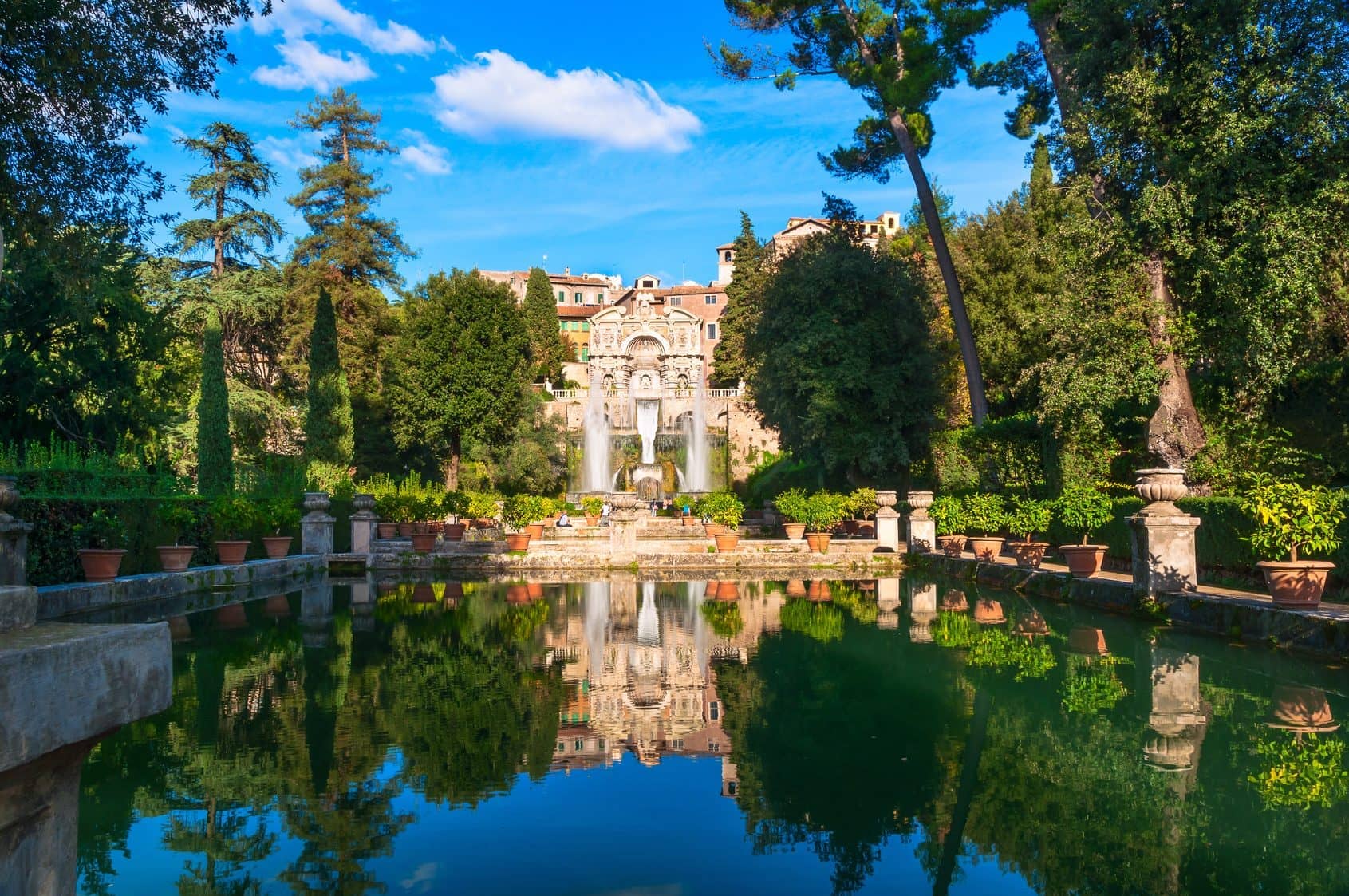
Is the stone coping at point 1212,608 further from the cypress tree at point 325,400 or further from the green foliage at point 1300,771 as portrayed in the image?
the cypress tree at point 325,400

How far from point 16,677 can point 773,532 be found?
25.8 meters

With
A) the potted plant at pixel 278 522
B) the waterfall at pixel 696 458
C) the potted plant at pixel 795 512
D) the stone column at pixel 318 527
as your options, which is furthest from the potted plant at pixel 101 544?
the waterfall at pixel 696 458

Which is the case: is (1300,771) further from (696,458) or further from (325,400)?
(696,458)

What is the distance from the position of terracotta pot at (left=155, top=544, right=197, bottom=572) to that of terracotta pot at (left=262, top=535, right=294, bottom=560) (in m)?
3.40

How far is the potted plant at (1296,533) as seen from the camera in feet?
29.8

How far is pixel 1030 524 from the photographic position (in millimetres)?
16297

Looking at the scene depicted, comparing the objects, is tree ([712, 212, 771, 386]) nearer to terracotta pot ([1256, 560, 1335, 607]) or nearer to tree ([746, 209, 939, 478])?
tree ([746, 209, 939, 478])

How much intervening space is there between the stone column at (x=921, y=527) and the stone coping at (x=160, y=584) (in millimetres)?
12129

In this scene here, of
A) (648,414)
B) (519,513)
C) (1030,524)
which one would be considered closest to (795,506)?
(1030,524)

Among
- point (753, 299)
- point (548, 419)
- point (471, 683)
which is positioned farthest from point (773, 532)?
point (471, 683)

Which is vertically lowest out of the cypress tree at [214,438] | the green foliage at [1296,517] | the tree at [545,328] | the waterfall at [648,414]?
the green foliage at [1296,517]

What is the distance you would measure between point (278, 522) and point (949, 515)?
13.4 m

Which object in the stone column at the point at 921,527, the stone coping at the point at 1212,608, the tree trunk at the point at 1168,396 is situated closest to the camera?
the stone coping at the point at 1212,608

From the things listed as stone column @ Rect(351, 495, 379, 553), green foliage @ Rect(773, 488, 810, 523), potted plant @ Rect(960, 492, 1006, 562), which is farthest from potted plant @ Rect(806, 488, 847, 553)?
stone column @ Rect(351, 495, 379, 553)
